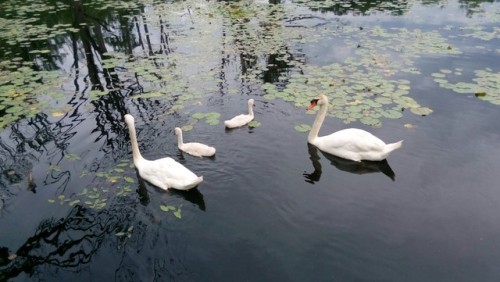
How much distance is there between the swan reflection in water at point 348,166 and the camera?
5.97 meters

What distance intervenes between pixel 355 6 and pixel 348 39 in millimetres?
6031

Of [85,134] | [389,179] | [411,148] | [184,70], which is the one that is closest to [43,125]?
[85,134]

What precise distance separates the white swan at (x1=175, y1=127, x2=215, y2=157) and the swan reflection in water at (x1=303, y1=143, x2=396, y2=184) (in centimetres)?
170

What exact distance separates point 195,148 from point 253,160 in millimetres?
1054

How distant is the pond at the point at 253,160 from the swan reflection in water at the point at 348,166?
0.04 m

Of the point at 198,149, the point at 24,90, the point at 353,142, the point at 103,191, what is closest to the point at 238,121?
the point at 198,149

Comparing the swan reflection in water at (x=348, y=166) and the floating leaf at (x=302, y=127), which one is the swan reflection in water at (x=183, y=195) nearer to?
the swan reflection in water at (x=348, y=166)

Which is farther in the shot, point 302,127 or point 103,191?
point 302,127

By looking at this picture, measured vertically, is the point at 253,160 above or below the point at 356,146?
below

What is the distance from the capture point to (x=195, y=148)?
6410mm

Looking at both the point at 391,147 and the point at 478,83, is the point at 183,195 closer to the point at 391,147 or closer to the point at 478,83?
the point at 391,147

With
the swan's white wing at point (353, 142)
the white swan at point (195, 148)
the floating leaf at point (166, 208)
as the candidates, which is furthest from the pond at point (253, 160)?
the swan's white wing at point (353, 142)

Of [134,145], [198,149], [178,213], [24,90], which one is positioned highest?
[24,90]

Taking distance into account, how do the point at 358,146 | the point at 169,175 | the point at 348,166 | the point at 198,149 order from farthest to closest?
1. the point at 198,149
2. the point at 348,166
3. the point at 358,146
4. the point at 169,175
